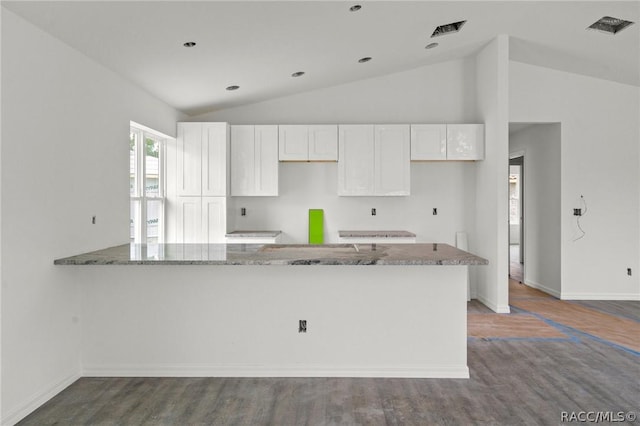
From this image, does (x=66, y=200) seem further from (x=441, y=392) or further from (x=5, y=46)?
(x=441, y=392)

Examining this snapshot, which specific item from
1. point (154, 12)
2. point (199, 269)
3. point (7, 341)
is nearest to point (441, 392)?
point (199, 269)

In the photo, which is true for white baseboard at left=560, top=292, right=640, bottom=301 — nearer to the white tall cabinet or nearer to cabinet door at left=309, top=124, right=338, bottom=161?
cabinet door at left=309, top=124, right=338, bottom=161

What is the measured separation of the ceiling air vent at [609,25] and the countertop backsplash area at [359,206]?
86.4 inches

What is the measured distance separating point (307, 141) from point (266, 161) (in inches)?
23.2

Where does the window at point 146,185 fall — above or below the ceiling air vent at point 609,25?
below

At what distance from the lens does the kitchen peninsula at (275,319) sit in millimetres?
3207

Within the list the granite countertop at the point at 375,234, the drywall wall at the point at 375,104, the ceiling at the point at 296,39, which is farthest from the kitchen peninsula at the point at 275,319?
the drywall wall at the point at 375,104

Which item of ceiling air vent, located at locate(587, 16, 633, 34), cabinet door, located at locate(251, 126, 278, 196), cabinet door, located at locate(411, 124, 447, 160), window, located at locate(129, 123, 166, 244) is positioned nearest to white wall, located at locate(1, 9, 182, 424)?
window, located at locate(129, 123, 166, 244)

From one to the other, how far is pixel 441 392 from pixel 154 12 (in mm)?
3225

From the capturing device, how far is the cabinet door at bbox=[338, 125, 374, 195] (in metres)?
5.50

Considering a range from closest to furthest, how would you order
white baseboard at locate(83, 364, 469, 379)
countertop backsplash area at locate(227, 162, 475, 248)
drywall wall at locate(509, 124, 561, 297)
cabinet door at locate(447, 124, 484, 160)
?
white baseboard at locate(83, 364, 469, 379) → cabinet door at locate(447, 124, 484, 160) → drywall wall at locate(509, 124, 561, 297) → countertop backsplash area at locate(227, 162, 475, 248)

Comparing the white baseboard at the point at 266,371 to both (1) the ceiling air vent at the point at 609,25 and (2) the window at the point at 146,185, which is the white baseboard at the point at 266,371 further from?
(1) the ceiling air vent at the point at 609,25

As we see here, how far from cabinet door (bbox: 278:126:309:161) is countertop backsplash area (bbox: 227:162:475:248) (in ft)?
1.48

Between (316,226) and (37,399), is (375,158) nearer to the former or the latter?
(316,226)
